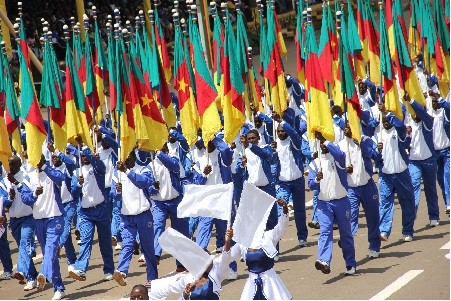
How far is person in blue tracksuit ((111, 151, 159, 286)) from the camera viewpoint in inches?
594

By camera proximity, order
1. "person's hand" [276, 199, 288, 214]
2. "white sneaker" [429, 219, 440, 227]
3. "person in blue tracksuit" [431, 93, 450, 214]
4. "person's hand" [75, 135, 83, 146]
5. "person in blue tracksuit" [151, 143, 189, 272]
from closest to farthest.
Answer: "person's hand" [276, 199, 288, 214], "person in blue tracksuit" [151, 143, 189, 272], "person's hand" [75, 135, 83, 146], "white sneaker" [429, 219, 440, 227], "person in blue tracksuit" [431, 93, 450, 214]

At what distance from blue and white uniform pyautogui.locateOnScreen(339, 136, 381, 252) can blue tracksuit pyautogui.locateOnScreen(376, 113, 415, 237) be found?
0.63 meters

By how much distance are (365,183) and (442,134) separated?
8.49ft

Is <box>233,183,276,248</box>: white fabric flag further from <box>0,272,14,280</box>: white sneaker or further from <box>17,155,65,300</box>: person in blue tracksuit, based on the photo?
<box>0,272,14,280</box>: white sneaker

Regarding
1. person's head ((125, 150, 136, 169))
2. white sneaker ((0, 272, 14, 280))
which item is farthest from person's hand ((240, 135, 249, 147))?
white sneaker ((0, 272, 14, 280))

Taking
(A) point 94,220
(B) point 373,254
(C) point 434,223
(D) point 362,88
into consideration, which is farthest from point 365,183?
(D) point 362,88

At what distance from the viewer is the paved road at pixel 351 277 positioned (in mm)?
13969

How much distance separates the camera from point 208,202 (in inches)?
458

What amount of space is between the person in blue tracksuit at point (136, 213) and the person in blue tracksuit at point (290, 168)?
2.83 m

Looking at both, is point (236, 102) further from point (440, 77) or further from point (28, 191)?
point (440, 77)

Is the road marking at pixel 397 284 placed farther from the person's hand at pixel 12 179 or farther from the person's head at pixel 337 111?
the person's hand at pixel 12 179

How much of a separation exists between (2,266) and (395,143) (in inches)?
263

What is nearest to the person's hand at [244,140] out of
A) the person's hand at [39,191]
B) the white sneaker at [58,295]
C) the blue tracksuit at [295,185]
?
the blue tracksuit at [295,185]

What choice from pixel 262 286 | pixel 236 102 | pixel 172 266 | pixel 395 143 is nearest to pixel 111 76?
pixel 236 102
